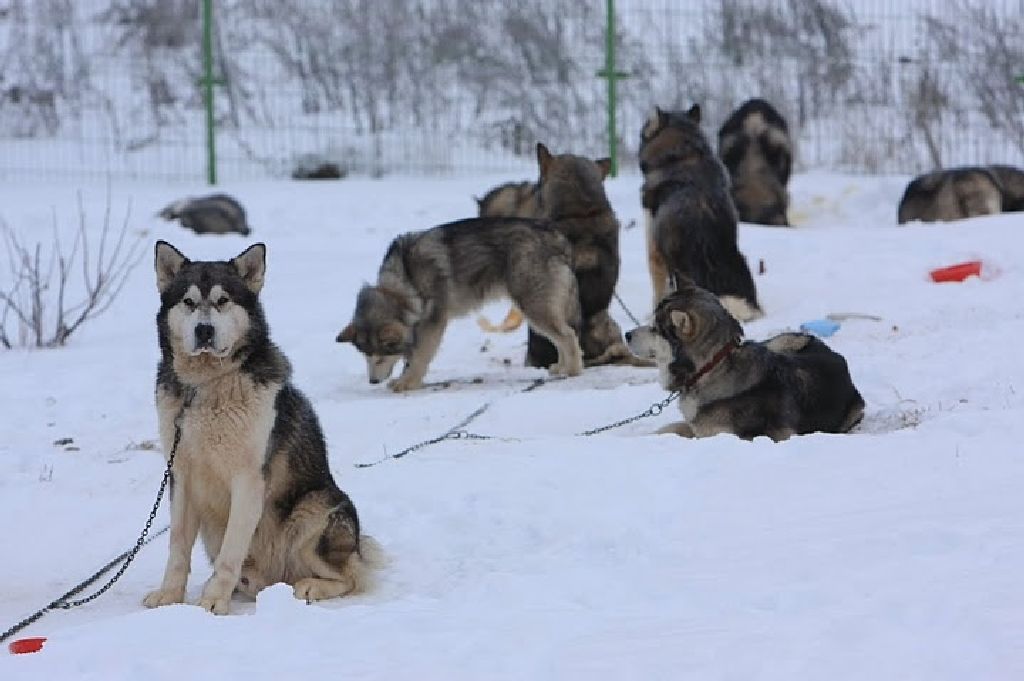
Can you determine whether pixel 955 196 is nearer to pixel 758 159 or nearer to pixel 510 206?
pixel 758 159

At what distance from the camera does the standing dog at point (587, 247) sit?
1128cm

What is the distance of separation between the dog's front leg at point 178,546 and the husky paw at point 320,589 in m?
0.41

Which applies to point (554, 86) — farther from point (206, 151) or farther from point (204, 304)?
point (204, 304)

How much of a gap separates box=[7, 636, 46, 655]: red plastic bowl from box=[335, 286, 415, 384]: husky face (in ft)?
20.8

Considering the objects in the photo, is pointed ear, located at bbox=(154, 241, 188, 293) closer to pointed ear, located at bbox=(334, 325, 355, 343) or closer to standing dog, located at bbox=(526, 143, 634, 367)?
pointed ear, located at bbox=(334, 325, 355, 343)

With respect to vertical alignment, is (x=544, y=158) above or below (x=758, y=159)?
above

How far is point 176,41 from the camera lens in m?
23.3

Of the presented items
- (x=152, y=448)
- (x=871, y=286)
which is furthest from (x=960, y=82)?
(x=152, y=448)

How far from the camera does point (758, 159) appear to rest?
50.6ft

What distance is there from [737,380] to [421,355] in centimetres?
342

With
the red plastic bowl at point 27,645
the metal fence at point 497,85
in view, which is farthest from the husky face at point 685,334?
the metal fence at point 497,85

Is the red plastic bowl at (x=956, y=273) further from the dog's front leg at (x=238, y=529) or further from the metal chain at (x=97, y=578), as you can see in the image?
the dog's front leg at (x=238, y=529)

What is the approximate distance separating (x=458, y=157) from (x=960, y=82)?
750 centimetres

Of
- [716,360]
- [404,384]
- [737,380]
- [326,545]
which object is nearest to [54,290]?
[404,384]
